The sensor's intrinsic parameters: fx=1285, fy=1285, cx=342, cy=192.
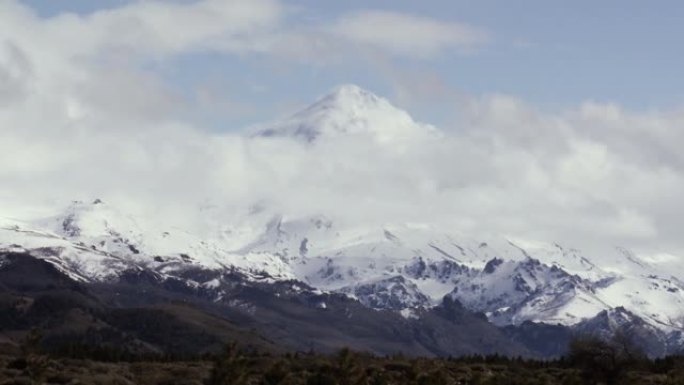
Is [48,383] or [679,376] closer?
[48,383]

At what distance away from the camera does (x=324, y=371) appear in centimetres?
14825

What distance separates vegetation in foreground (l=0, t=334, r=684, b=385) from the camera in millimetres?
132875

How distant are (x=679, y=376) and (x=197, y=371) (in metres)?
62.8

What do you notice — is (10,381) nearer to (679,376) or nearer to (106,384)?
(106,384)

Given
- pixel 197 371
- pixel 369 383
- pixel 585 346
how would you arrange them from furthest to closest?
pixel 585 346 < pixel 197 371 < pixel 369 383

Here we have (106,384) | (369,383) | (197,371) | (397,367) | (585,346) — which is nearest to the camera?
(106,384)

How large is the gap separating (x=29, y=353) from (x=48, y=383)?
9.38 m

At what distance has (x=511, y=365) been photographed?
655ft

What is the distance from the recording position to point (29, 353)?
140875 millimetres

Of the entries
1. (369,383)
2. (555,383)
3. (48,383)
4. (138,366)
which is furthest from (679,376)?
(48,383)

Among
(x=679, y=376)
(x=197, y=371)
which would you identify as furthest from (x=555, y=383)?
(x=197, y=371)

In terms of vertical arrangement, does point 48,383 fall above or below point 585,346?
below

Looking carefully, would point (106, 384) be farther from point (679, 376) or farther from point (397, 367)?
point (679, 376)

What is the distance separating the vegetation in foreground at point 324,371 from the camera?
13288cm
